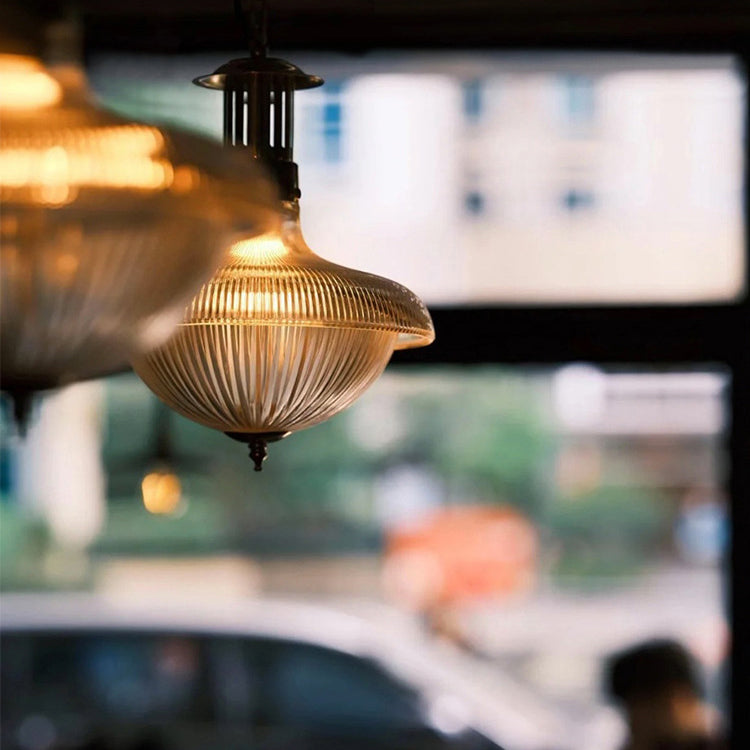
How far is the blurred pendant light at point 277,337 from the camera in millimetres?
1180

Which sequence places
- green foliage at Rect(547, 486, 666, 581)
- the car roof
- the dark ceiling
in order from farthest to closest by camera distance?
the car roof
green foliage at Rect(547, 486, 666, 581)
the dark ceiling

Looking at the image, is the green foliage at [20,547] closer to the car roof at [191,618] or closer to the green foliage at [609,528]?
the car roof at [191,618]

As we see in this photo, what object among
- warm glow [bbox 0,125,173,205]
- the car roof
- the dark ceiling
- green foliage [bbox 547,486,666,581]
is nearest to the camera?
warm glow [bbox 0,125,173,205]

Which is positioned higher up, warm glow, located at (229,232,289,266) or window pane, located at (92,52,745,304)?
window pane, located at (92,52,745,304)

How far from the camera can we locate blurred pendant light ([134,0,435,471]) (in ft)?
3.87

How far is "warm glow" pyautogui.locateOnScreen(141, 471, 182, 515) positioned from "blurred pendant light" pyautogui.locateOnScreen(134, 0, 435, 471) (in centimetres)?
177

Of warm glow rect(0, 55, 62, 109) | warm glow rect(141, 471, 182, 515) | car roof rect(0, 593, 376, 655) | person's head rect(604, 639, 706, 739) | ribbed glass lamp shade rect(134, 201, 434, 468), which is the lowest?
car roof rect(0, 593, 376, 655)

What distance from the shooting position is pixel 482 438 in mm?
3488

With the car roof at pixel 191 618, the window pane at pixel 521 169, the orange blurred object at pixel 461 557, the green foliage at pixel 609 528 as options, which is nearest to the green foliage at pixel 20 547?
the car roof at pixel 191 618

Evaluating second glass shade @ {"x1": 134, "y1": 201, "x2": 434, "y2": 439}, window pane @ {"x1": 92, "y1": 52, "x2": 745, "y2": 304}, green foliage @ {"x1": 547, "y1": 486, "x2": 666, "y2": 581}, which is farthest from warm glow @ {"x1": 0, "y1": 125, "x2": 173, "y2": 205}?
green foliage @ {"x1": 547, "y1": 486, "x2": 666, "y2": 581}

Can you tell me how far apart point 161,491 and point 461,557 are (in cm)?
114

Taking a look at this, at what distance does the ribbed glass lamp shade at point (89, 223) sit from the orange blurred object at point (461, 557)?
2906 millimetres

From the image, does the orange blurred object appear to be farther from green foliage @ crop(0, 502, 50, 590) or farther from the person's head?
green foliage @ crop(0, 502, 50, 590)

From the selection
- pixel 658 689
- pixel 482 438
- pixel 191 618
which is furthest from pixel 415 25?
pixel 191 618
